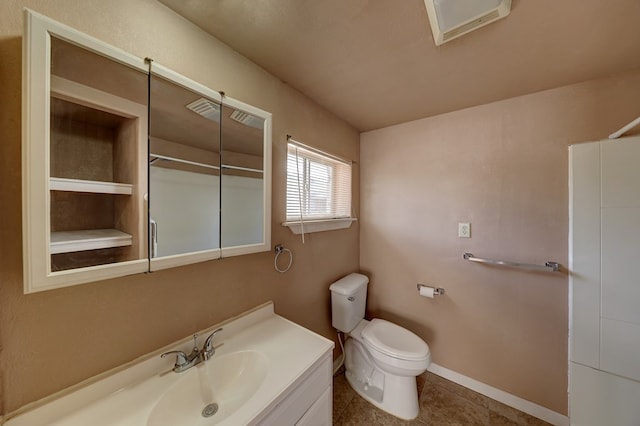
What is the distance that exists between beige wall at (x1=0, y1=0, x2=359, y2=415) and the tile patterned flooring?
2.65 ft

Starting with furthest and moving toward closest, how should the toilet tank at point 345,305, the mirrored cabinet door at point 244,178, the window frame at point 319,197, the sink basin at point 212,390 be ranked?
the toilet tank at point 345,305
the window frame at point 319,197
the mirrored cabinet door at point 244,178
the sink basin at point 212,390

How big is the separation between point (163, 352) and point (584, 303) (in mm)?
2197

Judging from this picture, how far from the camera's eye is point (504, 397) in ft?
5.09

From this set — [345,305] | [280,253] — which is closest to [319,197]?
[280,253]

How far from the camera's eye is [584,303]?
3.98 ft

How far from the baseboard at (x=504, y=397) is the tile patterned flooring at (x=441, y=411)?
3 cm

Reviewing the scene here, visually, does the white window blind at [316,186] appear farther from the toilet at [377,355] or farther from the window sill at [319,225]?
the toilet at [377,355]

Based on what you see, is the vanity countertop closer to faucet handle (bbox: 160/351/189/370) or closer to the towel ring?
faucet handle (bbox: 160/351/189/370)

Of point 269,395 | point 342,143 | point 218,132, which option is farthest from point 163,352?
point 342,143

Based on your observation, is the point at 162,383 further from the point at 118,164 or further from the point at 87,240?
the point at 118,164

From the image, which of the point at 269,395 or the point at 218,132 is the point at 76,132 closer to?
the point at 218,132

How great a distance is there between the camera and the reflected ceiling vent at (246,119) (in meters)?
1.08

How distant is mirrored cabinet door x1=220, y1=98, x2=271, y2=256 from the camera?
1055mm

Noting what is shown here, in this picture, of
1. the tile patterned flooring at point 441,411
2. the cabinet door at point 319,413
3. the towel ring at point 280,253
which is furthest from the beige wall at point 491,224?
the cabinet door at point 319,413
